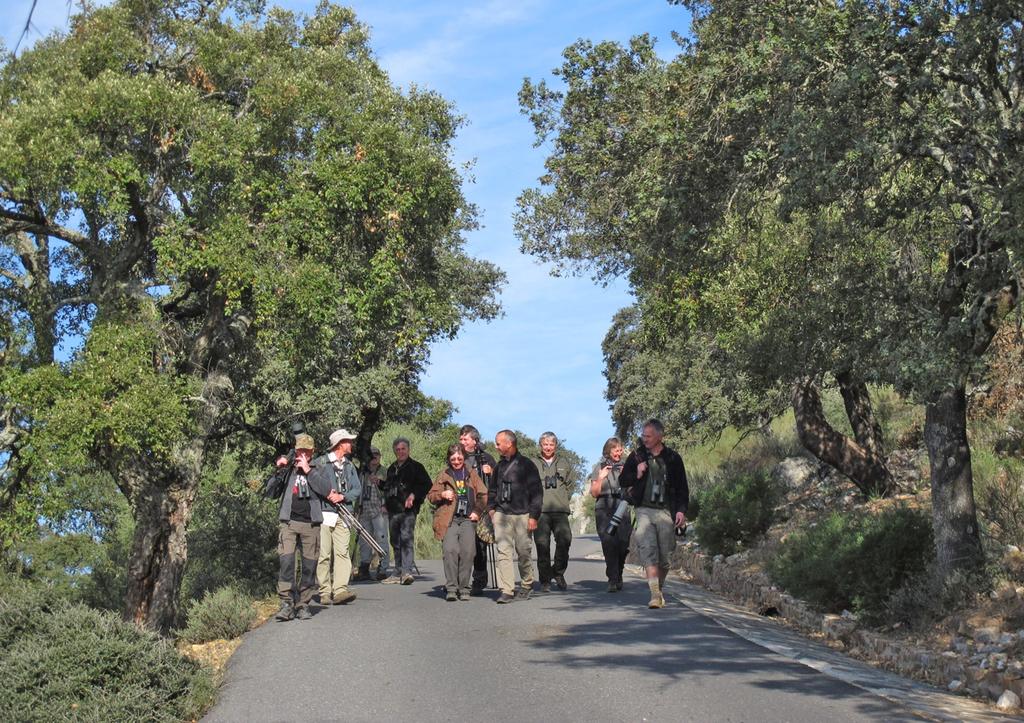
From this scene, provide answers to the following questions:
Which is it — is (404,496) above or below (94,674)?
above

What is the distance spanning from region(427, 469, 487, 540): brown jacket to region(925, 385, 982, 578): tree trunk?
536 centimetres

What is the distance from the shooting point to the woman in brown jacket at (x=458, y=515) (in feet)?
48.1

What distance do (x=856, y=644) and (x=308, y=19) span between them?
14.1 meters

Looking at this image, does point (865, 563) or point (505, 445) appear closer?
point (865, 563)

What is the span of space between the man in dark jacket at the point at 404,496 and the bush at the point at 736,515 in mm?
5863

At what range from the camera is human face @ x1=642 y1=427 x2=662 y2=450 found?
13.3 meters

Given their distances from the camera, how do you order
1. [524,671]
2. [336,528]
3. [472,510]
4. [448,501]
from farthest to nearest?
[448,501] < [472,510] < [336,528] < [524,671]

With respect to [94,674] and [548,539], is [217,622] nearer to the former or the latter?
[94,674]

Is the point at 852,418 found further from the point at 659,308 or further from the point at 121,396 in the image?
the point at 121,396

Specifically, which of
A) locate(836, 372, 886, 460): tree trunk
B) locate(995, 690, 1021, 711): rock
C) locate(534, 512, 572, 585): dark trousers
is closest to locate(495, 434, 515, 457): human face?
locate(534, 512, 572, 585): dark trousers

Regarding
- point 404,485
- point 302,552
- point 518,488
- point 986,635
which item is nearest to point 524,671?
point 302,552

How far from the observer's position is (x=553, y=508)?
1573cm

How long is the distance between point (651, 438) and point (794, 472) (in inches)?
483

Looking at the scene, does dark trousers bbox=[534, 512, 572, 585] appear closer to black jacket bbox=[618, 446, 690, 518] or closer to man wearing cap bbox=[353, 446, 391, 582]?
black jacket bbox=[618, 446, 690, 518]
